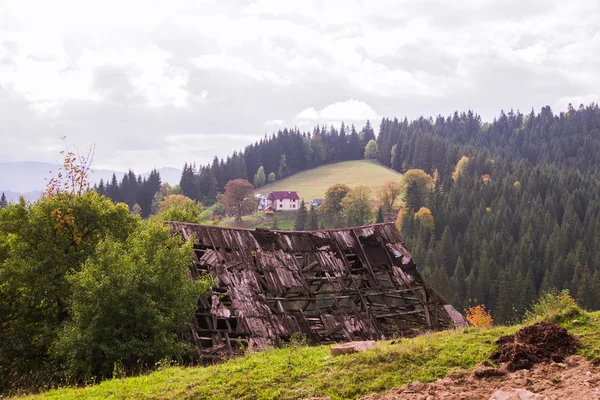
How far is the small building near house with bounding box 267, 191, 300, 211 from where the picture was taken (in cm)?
16662

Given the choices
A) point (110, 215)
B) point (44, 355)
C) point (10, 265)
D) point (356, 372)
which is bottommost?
point (44, 355)

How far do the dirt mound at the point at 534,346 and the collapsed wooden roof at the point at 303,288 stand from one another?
35.7 feet

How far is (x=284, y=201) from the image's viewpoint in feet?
550

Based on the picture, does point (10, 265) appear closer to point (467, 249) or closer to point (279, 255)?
point (279, 255)

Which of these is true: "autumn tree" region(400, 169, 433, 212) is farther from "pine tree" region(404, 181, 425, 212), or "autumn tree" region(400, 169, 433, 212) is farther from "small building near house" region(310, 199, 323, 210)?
"small building near house" region(310, 199, 323, 210)

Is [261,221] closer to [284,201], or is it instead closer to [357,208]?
[284,201]

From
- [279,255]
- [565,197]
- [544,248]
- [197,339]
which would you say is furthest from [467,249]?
[197,339]

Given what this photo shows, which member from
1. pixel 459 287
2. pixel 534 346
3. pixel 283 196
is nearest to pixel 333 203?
pixel 283 196

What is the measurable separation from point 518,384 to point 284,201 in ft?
515

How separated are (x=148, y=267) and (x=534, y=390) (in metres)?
14.8

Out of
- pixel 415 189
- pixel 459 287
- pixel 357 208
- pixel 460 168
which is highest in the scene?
pixel 460 168

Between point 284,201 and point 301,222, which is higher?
point 284,201

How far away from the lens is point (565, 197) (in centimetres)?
13500

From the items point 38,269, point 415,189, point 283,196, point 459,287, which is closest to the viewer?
point 38,269
